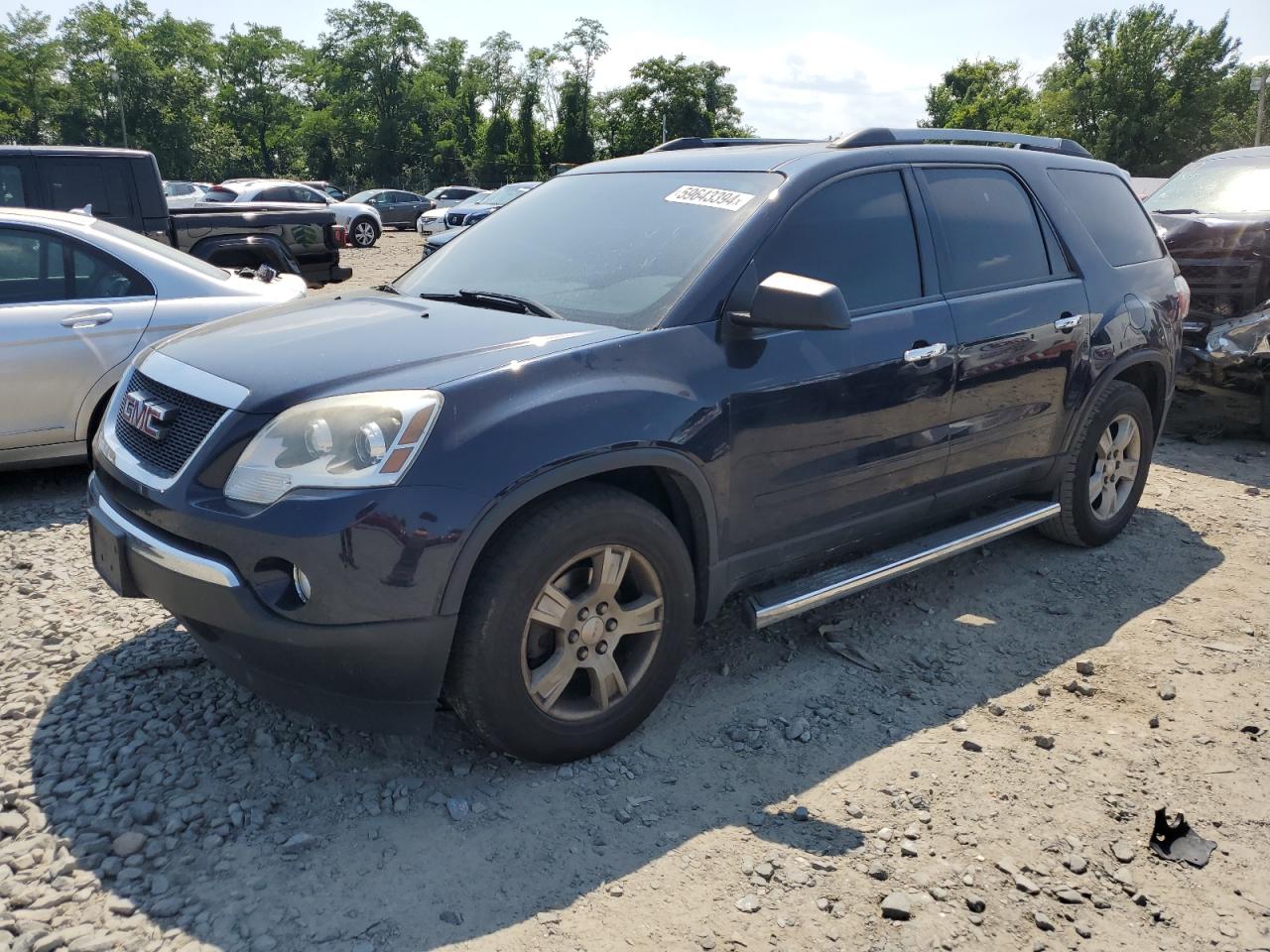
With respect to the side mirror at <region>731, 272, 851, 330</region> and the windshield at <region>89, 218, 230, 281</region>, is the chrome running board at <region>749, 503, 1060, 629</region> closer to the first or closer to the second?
the side mirror at <region>731, 272, 851, 330</region>

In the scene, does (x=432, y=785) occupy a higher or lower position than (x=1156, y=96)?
lower

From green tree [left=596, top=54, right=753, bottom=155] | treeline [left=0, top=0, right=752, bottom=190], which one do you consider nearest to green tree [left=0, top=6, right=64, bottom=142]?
treeline [left=0, top=0, right=752, bottom=190]

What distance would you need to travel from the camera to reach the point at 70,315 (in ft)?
17.6

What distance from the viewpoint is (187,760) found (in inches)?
121

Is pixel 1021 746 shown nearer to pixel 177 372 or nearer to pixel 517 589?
pixel 517 589

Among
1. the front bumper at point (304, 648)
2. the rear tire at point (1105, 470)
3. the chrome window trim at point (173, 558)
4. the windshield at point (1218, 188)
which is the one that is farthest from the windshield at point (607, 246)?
the windshield at point (1218, 188)

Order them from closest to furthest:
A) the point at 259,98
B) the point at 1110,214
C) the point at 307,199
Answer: the point at 1110,214 < the point at 307,199 < the point at 259,98

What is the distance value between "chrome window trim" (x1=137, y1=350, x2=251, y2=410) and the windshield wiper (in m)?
0.92

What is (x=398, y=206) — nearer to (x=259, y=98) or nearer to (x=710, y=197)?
(x=710, y=197)

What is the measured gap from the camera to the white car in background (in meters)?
5.25

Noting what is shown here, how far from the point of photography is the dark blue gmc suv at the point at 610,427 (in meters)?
2.68

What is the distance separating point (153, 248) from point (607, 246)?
11.5ft

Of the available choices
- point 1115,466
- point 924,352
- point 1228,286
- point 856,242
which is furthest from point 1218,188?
point 856,242

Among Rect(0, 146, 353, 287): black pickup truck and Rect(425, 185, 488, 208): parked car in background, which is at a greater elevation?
Rect(425, 185, 488, 208): parked car in background
